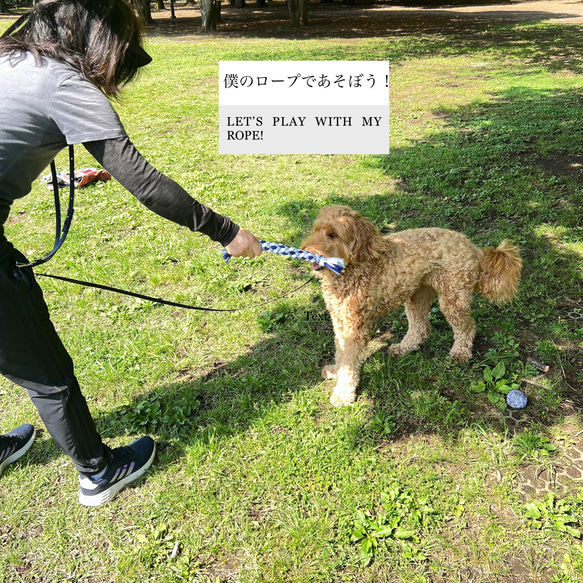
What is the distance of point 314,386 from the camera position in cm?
350

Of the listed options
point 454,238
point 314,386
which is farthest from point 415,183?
point 314,386

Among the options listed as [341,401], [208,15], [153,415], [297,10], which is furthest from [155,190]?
[297,10]

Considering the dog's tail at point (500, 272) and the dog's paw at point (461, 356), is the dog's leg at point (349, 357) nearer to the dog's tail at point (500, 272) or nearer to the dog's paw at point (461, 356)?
the dog's paw at point (461, 356)

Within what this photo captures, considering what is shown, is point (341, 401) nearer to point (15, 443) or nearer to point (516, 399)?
point (516, 399)

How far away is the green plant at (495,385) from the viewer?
3259 millimetres

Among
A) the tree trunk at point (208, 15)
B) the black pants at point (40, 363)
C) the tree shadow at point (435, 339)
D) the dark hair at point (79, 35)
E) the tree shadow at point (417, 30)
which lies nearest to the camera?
the dark hair at point (79, 35)

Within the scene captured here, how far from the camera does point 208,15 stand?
2395 cm

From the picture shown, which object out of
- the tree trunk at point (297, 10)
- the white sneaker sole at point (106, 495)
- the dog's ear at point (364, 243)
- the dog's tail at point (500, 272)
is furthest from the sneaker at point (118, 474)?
the tree trunk at point (297, 10)

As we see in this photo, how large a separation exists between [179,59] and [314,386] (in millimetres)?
17974

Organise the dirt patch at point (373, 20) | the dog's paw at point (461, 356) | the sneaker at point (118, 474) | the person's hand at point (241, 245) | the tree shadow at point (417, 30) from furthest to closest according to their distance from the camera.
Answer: the dirt patch at point (373, 20) < the tree shadow at point (417, 30) < the dog's paw at point (461, 356) < the sneaker at point (118, 474) < the person's hand at point (241, 245)

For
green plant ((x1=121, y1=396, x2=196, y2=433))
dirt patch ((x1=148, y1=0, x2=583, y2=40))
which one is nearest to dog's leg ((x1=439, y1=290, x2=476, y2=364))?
green plant ((x1=121, y1=396, x2=196, y2=433))

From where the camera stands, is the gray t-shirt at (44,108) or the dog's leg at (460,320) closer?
the gray t-shirt at (44,108)

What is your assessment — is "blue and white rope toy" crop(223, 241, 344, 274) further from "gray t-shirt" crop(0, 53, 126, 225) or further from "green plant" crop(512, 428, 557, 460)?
"green plant" crop(512, 428, 557, 460)

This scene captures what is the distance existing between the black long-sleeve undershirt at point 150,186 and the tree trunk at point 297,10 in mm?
27850
